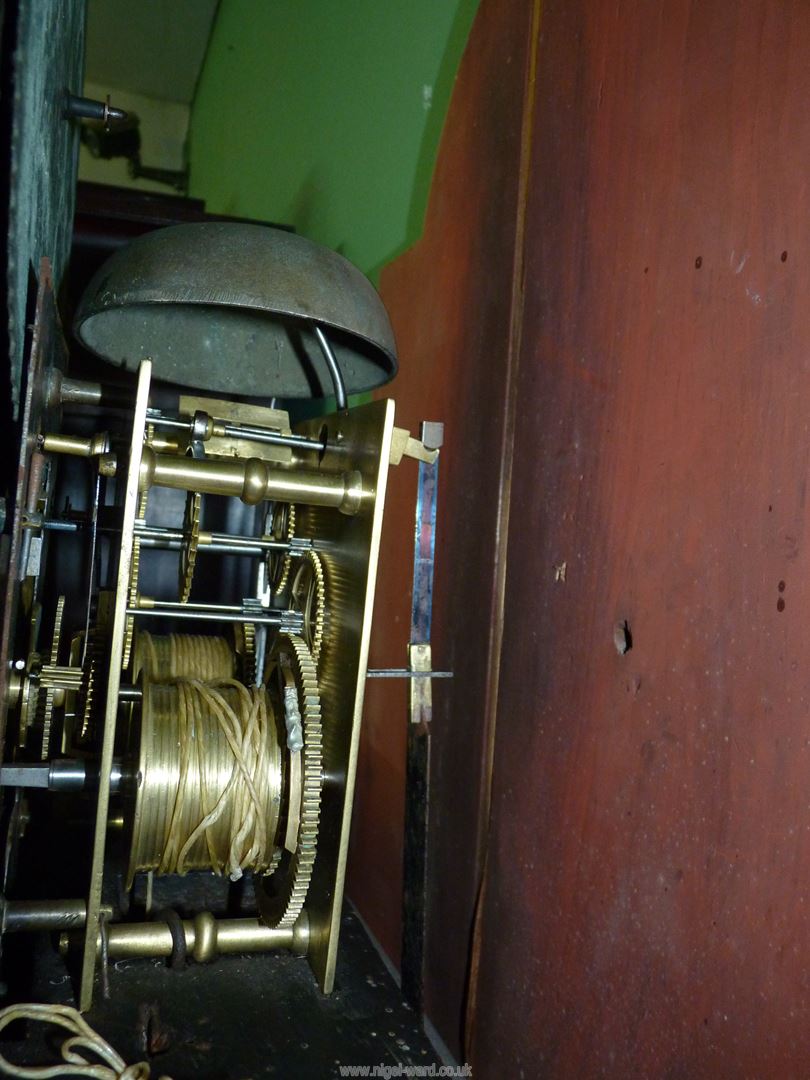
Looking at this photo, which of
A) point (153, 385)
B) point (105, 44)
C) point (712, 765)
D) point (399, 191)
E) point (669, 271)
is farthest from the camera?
point (105, 44)

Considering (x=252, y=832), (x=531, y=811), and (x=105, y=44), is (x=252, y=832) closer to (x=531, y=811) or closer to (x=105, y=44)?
(x=531, y=811)

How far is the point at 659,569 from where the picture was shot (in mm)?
879

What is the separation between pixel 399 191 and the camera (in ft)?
5.66

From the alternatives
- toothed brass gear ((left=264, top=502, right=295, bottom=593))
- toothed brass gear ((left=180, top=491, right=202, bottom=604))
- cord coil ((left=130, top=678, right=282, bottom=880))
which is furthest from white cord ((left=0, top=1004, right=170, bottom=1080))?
toothed brass gear ((left=264, top=502, right=295, bottom=593))

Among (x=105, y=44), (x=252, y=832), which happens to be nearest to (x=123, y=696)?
(x=252, y=832)

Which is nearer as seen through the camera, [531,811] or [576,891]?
[576,891]

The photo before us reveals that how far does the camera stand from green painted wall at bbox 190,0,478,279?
1635 mm

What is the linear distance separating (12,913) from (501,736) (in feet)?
2.12

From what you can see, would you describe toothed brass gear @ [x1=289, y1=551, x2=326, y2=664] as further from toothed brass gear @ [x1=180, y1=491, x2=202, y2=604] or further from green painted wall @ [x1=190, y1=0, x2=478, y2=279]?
green painted wall @ [x1=190, y1=0, x2=478, y2=279]

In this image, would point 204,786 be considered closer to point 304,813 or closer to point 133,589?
point 304,813

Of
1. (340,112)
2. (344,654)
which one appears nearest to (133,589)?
(344,654)

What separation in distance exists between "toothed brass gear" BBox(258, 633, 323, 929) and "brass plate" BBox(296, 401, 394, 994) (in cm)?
3

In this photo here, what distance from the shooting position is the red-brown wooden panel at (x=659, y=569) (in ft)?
2.35

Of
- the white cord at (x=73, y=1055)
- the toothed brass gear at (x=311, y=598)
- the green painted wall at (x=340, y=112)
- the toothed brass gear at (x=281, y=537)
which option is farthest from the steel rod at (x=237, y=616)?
the green painted wall at (x=340, y=112)
